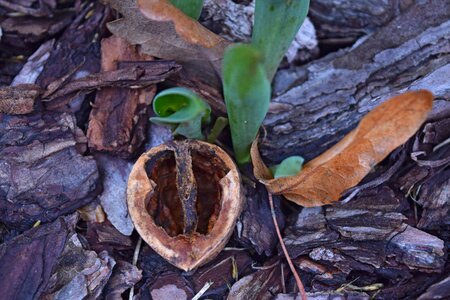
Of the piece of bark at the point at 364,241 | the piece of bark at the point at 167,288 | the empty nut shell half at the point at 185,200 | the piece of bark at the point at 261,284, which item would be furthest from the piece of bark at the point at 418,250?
the piece of bark at the point at 167,288

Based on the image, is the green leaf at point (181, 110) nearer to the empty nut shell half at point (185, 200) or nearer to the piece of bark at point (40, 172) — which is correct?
the empty nut shell half at point (185, 200)

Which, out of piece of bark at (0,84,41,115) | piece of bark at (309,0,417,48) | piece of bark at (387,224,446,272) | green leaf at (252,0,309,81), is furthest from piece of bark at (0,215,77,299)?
piece of bark at (309,0,417,48)

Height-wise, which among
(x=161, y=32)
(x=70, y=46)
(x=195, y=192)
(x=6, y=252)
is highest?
(x=161, y=32)

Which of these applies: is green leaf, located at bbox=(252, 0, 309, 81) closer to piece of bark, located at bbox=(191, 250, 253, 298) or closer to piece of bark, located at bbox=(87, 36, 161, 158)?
piece of bark, located at bbox=(87, 36, 161, 158)

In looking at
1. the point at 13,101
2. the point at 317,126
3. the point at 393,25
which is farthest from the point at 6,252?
the point at 393,25

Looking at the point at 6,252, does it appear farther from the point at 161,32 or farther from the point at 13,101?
the point at 161,32

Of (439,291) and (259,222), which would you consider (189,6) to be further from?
(439,291)
